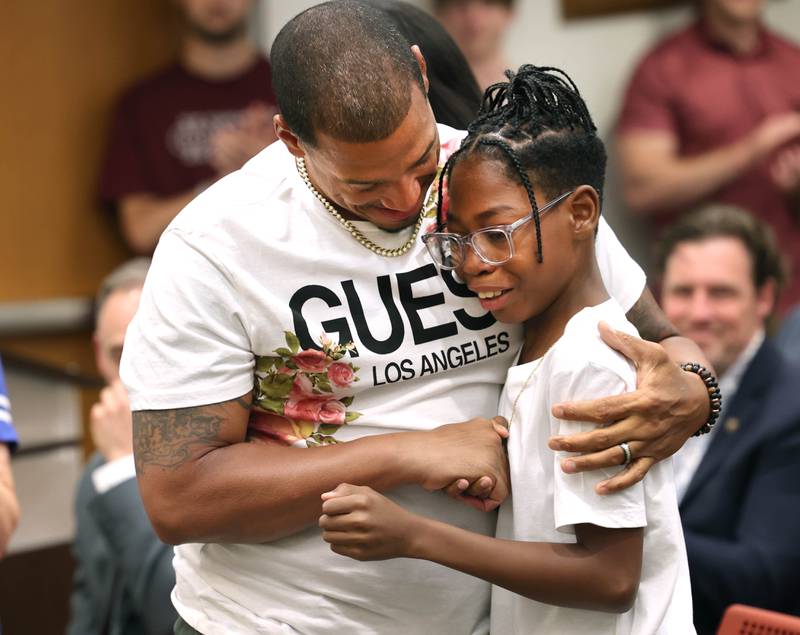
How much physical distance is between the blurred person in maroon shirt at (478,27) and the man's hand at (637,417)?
2706 mm

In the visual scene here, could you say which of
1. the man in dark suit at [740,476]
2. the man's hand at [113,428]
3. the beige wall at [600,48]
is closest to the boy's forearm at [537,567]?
the man in dark suit at [740,476]

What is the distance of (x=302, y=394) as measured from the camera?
204 cm

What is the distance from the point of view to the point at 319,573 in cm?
202

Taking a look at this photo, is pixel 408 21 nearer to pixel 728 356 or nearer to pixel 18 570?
pixel 728 356

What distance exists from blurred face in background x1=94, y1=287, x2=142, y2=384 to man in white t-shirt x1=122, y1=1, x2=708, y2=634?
1312 mm

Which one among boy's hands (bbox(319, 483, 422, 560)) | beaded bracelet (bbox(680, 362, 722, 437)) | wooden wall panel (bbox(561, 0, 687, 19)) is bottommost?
boy's hands (bbox(319, 483, 422, 560))

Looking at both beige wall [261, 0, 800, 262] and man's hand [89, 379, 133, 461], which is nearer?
man's hand [89, 379, 133, 461]

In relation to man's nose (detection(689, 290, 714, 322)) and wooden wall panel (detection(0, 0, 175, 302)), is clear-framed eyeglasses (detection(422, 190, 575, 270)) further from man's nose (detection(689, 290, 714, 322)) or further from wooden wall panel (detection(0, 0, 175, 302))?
wooden wall panel (detection(0, 0, 175, 302))

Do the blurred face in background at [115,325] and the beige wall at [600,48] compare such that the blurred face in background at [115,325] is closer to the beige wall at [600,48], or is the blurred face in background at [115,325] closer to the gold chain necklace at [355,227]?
the gold chain necklace at [355,227]

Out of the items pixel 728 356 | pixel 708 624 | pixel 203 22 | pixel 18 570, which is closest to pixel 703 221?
pixel 728 356

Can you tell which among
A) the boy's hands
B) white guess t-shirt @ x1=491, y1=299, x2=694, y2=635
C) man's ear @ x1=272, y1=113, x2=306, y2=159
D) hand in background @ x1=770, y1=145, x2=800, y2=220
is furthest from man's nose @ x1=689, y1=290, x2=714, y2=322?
the boy's hands

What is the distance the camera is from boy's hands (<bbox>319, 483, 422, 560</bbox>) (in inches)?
70.0

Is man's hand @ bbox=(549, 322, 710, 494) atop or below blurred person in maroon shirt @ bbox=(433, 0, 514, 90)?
below

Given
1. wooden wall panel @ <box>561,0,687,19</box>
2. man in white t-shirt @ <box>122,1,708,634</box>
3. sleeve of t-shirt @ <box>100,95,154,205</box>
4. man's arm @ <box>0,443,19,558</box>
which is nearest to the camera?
man in white t-shirt @ <box>122,1,708,634</box>
